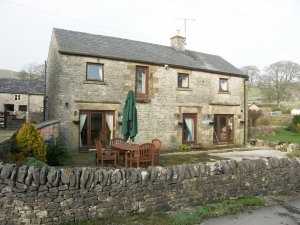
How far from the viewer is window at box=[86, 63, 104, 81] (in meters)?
13.3

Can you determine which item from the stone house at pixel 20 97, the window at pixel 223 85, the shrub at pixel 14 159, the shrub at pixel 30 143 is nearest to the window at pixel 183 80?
the window at pixel 223 85

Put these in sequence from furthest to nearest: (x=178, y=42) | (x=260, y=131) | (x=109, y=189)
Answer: (x=260, y=131) < (x=178, y=42) < (x=109, y=189)

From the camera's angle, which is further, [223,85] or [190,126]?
[223,85]

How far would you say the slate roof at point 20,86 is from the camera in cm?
3607

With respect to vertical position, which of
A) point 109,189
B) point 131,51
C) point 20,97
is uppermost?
point 131,51

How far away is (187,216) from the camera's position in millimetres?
6512

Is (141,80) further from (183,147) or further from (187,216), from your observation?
(187,216)

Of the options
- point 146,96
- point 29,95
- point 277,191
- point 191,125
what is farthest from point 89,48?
point 29,95

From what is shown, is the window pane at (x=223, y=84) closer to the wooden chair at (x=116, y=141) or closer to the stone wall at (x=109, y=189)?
the wooden chair at (x=116, y=141)

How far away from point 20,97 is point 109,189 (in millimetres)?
34737

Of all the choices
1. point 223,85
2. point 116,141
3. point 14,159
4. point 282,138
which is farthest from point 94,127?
point 282,138

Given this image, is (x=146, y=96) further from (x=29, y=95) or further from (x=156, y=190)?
(x=29, y=95)

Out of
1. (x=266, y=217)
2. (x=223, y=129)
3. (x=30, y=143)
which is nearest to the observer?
(x=266, y=217)

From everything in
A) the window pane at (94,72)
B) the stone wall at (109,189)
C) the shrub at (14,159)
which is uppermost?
the window pane at (94,72)
